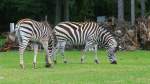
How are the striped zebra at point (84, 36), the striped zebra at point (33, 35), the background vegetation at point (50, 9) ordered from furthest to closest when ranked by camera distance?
the background vegetation at point (50, 9)
the striped zebra at point (84, 36)
the striped zebra at point (33, 35)

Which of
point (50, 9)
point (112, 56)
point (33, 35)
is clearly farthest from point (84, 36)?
point (50, 9)

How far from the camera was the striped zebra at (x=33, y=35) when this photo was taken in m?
24.9

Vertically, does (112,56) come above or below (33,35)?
below

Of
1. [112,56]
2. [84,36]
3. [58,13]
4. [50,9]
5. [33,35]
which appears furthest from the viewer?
[50,9]

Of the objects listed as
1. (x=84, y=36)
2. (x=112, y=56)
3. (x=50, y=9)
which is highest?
(x=50, y=9)

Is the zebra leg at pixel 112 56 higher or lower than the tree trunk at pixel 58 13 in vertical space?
lower

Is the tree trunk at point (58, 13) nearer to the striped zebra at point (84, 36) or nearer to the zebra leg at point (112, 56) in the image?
the striped zebra at point (84, 36)

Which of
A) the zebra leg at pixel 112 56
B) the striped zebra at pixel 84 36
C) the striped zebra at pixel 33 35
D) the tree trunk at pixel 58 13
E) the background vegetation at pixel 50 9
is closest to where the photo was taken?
the striped zebra at pixel 33 35

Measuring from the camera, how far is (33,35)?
25.2m

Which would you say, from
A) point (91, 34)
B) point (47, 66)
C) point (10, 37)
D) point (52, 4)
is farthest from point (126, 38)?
point (52, 4)

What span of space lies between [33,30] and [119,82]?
27.5 ft

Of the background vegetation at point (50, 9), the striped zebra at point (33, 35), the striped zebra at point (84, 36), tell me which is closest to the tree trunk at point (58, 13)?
the background vegetation at point (50, 9)

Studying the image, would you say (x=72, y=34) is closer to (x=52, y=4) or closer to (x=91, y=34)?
(x=91, y=34)

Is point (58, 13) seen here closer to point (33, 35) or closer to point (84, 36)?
point (84, 36)
